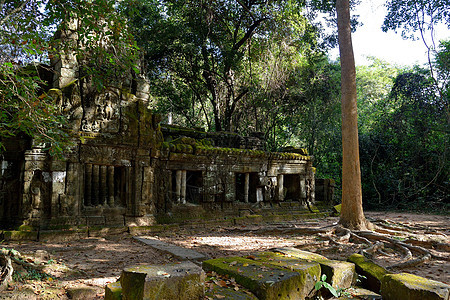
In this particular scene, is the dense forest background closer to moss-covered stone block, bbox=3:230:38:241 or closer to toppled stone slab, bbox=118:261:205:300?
moss-covered stone block, bbox=3:230:38:241

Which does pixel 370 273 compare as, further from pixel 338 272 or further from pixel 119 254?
pixel 119 254

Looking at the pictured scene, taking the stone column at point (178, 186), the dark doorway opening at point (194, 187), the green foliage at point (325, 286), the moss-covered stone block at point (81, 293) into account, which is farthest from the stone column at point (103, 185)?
the green foliage at point (325, 286)

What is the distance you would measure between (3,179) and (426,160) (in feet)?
60.4

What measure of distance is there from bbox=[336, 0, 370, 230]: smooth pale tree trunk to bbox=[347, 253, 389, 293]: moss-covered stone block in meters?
3.89

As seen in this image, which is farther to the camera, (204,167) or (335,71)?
(335,71)

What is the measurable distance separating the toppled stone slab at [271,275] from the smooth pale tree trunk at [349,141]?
501 centimetres

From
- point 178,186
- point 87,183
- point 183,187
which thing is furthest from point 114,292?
point 183,187

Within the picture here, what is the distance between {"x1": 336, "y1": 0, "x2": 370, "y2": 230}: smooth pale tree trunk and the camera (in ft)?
27.7

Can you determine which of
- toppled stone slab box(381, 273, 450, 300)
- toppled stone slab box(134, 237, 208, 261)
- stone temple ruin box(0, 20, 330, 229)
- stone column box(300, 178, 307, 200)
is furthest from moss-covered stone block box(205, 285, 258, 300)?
stone column box(300, 178, 307, 200)

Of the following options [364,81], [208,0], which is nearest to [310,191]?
[208,0]

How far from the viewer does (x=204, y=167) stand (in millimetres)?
10305

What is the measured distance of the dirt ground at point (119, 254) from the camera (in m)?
3.88

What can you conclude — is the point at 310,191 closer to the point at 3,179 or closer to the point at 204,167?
the point at 204,167

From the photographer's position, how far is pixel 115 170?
902 cm
